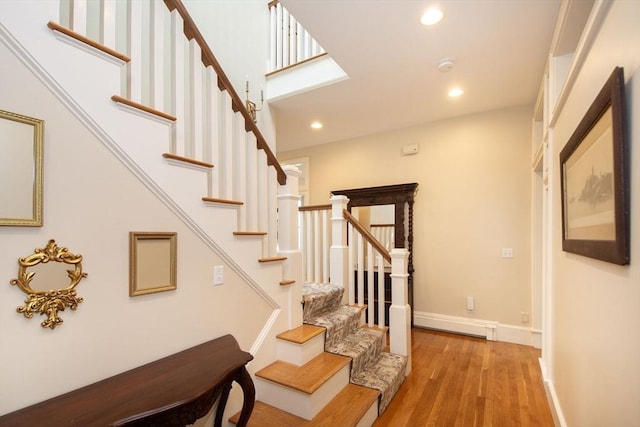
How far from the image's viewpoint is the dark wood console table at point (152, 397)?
37.8 inches

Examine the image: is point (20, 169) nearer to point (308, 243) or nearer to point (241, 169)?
point (241, 169)

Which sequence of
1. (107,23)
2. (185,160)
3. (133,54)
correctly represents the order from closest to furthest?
(107,23) → (133,54) → (185,160)

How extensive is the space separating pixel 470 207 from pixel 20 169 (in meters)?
4.14

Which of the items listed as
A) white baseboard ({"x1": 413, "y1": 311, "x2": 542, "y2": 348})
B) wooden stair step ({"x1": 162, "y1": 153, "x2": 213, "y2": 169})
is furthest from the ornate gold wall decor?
white baseboard ({"x1": 413, "y1": 311, "x2": 542, "y2": 348})

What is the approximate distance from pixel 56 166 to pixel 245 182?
1080mm

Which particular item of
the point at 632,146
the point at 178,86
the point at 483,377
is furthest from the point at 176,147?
the point at 483,377

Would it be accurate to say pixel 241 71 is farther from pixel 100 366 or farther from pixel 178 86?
pixel 100 366

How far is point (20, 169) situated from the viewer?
3.41 ft

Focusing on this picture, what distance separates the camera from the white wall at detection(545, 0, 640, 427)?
35.4 inches

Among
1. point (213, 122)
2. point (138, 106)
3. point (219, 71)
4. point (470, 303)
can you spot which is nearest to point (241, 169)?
point (213, 122)

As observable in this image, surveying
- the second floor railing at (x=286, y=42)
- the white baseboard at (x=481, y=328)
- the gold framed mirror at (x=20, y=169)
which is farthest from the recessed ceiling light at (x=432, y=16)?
the white baseboard at (x=481, y=328)

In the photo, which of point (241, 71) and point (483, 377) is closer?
point (483, 377)

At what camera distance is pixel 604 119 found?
3.62ft

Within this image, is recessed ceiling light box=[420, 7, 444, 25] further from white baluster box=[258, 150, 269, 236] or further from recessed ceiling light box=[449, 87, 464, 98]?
white baluster box=[258, 150, 269, 236]
